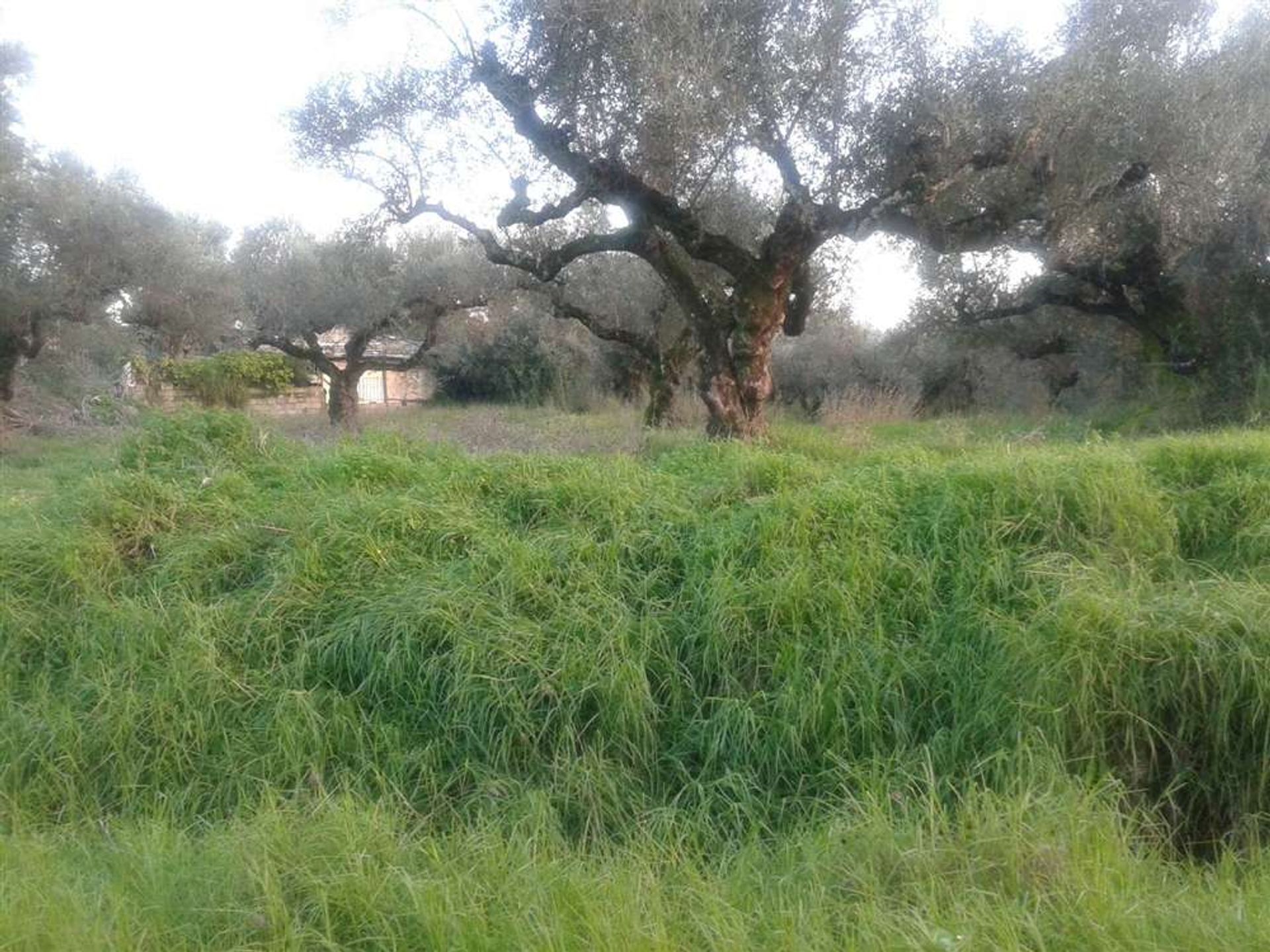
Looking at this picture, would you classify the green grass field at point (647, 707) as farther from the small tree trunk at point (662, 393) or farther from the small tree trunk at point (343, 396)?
the small tree trunk at point (343, 396)

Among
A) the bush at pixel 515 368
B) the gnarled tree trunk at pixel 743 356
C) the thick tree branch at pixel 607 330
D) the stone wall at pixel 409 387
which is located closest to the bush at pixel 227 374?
the stone wall at pixel 409 387

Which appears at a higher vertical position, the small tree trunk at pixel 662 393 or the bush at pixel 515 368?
the bush at pixel 515 368

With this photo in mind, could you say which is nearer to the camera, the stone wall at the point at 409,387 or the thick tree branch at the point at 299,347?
the thick tree branch at the point at 299,347

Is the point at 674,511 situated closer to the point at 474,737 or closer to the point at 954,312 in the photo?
the point at 474,737

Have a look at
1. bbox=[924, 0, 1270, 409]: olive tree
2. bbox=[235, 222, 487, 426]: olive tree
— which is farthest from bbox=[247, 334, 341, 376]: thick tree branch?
bbox=[924, 0, 1270, 409]: olive tree

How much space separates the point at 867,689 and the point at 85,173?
17342 mm

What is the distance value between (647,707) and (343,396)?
1806 cm

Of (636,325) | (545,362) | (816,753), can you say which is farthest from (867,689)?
(545,362)

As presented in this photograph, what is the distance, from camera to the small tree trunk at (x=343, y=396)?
21.6 metres

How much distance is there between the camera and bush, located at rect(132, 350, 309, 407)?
2181cm

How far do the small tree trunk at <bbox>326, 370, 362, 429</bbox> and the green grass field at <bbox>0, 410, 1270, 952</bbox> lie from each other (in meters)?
14.2

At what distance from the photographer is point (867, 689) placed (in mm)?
5082

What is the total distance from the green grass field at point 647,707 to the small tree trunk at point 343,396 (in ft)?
46.5

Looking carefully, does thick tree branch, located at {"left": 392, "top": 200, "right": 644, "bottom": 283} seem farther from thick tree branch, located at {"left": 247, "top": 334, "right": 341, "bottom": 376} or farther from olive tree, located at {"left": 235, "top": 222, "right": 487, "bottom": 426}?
thick tree branch, located at {"left": 247, "top": 334, "right": 341, "bottom": 376}
